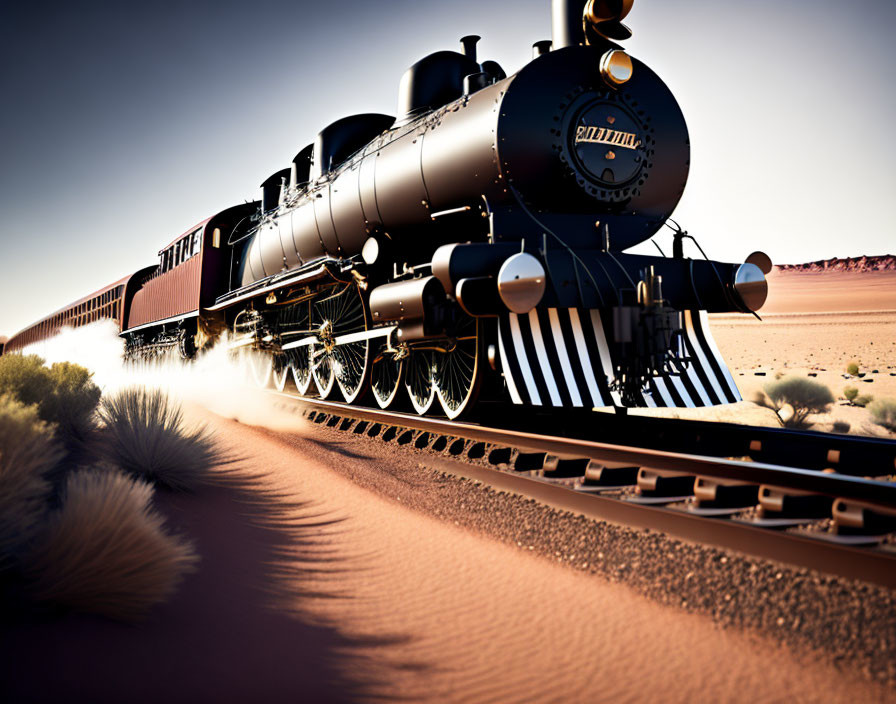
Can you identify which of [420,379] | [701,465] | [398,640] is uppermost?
[420,379]

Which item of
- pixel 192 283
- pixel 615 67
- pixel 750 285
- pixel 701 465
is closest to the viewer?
pixel 701 465

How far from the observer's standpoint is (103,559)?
7.27 ft

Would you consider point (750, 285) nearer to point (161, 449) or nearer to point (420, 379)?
point (420, 379)

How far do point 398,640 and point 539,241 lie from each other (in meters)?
3.94

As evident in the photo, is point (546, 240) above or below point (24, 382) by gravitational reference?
above

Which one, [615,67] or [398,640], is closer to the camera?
[398,640]

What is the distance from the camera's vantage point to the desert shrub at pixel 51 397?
18.1 feet

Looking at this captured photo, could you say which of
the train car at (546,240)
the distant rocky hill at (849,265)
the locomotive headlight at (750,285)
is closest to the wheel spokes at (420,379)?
the train car at (546,240)

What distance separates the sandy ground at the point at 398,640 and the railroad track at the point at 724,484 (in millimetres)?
474

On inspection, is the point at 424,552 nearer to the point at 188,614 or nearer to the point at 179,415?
the point at 188,614

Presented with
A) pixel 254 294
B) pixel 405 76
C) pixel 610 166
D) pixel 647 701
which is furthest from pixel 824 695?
pixel 254 294

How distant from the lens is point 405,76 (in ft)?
23.4

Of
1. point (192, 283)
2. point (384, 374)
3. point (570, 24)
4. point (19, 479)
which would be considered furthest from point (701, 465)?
point (192, 283)

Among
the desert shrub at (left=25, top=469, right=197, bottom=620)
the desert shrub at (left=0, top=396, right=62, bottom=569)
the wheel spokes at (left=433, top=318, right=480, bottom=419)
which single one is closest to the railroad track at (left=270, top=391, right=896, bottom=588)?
the wheel spokes at (left=433, top=318, right=480, bottom=419)
